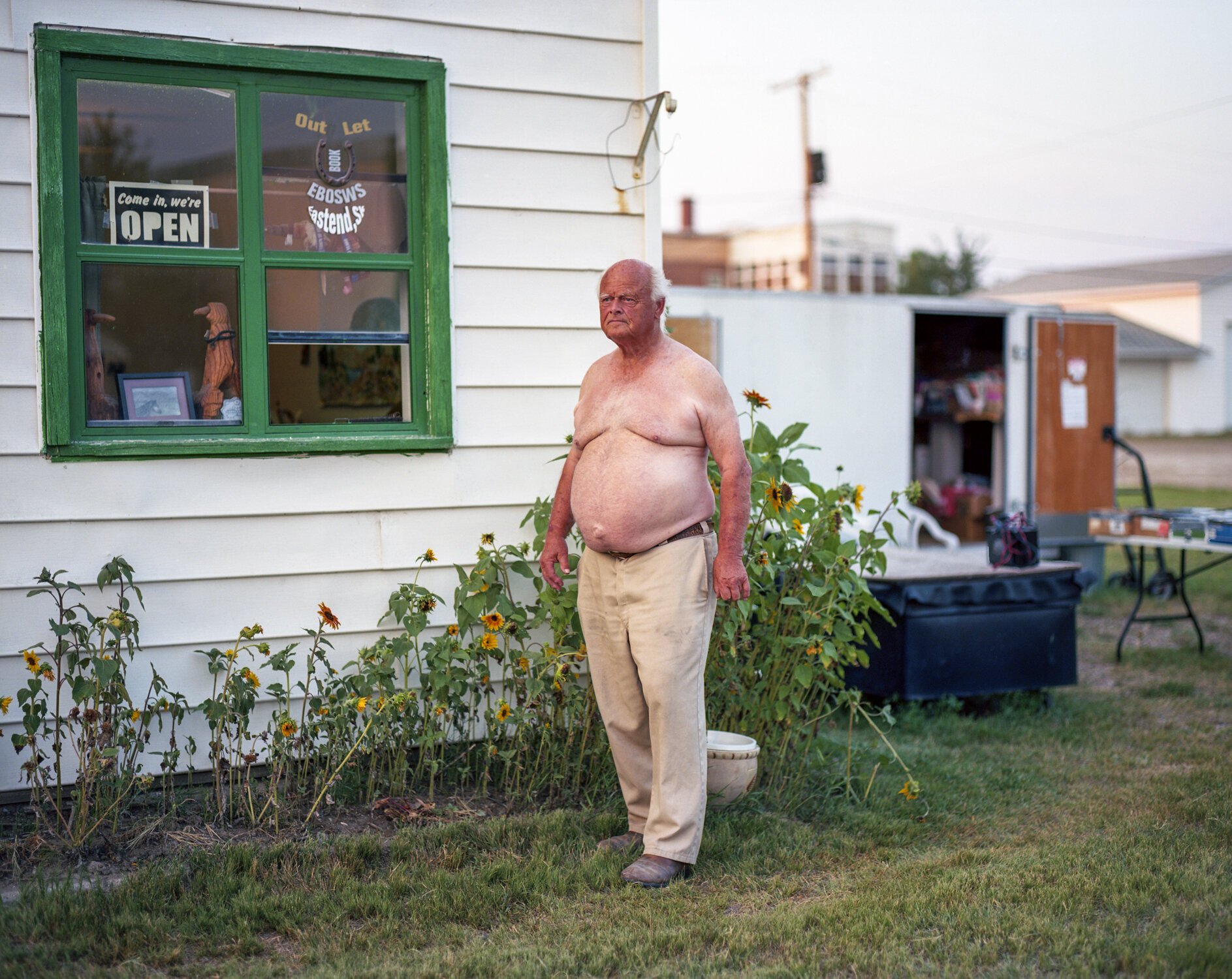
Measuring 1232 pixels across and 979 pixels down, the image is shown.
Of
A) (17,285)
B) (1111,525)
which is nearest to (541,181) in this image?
(17,285)

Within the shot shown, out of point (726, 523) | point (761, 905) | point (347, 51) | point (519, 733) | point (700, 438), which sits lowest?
point (761, 905)

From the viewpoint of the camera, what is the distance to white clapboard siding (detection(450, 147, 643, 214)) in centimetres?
446

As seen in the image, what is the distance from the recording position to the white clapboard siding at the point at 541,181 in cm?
446

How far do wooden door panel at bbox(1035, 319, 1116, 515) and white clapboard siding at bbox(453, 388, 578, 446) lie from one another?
24.2 feet

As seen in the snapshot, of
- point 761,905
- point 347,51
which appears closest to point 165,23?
point 347,51

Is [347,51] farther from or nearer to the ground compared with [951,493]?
farther from the ground

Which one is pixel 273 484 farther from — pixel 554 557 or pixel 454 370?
pixel 554 557

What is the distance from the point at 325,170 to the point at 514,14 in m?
0.94

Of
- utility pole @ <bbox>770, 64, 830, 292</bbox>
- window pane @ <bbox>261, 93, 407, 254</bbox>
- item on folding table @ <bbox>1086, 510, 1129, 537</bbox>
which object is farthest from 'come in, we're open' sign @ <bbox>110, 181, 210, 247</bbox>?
utility pole @ <bbox>770, 64, 830, 292</bbox>

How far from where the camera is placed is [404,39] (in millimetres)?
4371

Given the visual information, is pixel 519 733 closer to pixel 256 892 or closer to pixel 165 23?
pixel 256 892

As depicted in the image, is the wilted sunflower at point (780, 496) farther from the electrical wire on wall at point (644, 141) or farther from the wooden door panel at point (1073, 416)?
the wooden door panel at point (1073, 416)

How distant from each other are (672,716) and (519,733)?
0.80 metres

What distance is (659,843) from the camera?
11.9 ft
